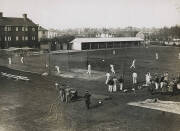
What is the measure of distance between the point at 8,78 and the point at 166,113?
52.1 ft

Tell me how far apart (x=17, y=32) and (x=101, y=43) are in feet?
66.5

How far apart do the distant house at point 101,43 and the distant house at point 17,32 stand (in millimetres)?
10750

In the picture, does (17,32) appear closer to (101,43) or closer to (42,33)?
(42,33)

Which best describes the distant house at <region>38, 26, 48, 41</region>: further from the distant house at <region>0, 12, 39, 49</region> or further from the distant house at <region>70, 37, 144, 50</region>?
the distant house at <region>70, 37, 144, 50</region>

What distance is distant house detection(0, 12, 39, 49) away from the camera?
57.6 meters

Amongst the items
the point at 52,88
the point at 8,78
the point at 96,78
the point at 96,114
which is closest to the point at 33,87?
the point at 52,88

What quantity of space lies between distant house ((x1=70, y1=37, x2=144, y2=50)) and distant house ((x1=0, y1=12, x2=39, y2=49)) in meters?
10.7

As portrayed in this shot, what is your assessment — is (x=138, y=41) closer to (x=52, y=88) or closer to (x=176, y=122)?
(x=52, y=88)

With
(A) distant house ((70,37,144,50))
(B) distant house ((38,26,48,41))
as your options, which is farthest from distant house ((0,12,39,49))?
(A) distant house ((70,37,144,50))

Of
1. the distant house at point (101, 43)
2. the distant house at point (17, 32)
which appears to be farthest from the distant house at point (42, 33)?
the distant house at point (101, 43)

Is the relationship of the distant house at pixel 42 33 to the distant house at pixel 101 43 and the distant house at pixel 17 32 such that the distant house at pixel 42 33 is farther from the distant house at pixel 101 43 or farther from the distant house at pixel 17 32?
the distant house at pixel 101 43

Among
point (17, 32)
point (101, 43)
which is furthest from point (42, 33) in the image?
point (101, 43)

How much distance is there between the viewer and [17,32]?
6097 centimetres

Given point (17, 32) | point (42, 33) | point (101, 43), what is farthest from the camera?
point (42, 33)
